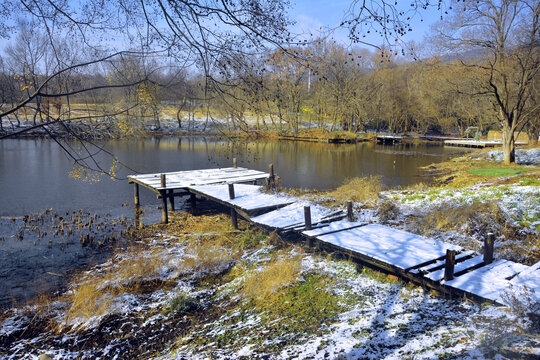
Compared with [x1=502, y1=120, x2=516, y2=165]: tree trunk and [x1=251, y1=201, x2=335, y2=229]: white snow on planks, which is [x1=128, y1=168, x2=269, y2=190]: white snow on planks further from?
[x1=502, y1=120, x2=516, y2=165]: tree trunk

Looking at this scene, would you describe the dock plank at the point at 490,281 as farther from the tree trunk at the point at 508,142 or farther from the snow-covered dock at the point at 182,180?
the tree trunk at the point at 508,142

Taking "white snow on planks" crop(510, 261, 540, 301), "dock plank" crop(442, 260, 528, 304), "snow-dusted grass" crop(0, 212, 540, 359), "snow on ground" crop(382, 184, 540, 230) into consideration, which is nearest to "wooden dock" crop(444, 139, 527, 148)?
"snow on ground" crop(382, 184, 540, 230)

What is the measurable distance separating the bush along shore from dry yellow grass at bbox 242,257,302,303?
0.03 meters

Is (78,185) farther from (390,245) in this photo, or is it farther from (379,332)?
(379,332)

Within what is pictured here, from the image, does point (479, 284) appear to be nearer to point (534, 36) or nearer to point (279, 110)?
point (279, 110)

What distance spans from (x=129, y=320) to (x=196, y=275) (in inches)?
84.4

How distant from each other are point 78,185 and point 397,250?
17.0m

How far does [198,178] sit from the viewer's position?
1862 centimetres

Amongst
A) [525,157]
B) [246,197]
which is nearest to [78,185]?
[246,197]

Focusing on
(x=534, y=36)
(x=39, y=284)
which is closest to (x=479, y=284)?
(x=39, y=284)

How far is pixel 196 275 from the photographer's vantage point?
8.86 metres

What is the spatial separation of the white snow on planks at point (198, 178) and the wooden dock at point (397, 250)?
2468 mm

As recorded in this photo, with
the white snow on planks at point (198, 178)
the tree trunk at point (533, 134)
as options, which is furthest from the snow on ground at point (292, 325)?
the tree trunk at point (533, 134)

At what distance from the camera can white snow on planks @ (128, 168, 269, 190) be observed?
55.6ft
